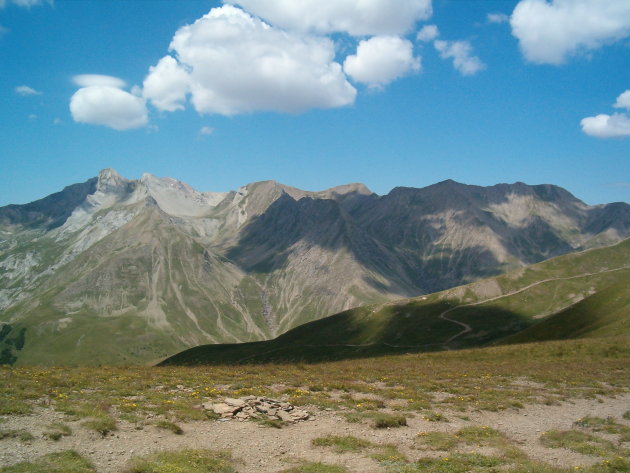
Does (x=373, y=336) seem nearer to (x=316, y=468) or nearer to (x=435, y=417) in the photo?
(x=435, y=417)

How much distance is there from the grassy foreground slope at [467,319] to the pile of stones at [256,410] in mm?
79348

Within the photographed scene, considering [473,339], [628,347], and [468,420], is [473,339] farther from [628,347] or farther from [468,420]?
[468,420]

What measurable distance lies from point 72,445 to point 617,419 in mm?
30420

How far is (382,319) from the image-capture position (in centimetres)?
17588

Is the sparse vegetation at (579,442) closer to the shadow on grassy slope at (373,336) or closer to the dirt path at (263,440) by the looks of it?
the dirt path at (263,440)

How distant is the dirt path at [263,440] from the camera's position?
61.7 ft

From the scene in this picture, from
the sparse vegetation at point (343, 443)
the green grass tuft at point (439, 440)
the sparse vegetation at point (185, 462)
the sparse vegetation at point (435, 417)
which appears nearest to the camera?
the sparse vegetation at point (185, 462)

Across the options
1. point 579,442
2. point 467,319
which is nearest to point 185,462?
point 579,442

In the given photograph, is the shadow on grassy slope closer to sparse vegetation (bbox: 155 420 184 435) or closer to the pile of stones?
the pile of stones

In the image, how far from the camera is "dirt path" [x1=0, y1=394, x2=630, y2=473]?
1880cm

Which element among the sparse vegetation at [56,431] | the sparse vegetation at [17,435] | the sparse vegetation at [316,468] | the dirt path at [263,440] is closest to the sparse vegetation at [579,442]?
the dirt path at [263,440]

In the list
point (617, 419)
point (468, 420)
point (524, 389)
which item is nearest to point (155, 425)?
point (468, 420)

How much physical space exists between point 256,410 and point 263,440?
4187 mm

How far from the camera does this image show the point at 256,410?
26328 mm
